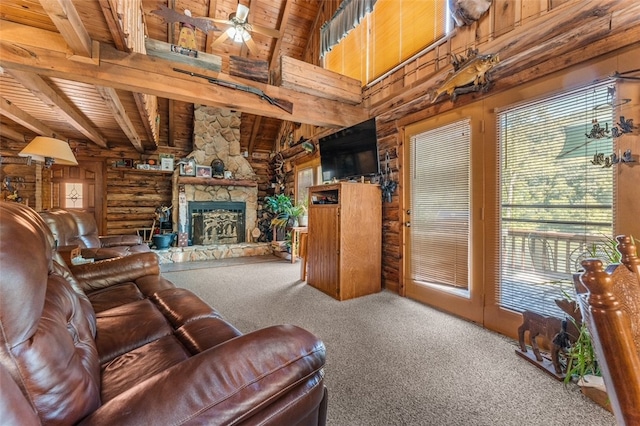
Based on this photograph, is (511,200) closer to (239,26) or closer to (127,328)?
(127,328)

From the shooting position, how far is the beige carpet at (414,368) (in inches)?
55.4

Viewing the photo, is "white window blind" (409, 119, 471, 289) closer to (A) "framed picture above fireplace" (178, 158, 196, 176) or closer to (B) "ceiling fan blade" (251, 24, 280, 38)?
(B) "ceiling fan blade" (251, 24, 280, 38)

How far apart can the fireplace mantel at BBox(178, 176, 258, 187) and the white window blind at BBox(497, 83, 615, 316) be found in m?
5.41

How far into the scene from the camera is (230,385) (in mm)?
721

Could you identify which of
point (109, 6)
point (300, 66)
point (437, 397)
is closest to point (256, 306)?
point (437, 397)

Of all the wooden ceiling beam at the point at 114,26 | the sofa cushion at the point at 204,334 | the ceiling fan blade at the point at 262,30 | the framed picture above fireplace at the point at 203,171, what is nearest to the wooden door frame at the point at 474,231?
the sofa cushion at the point at 204,334

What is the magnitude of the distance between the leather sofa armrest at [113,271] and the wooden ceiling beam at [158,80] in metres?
1.73

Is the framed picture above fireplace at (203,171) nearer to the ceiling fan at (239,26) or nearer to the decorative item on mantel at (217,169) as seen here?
the decorative item on mantel at (217,169)

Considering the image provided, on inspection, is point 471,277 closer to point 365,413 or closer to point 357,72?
point 365,413

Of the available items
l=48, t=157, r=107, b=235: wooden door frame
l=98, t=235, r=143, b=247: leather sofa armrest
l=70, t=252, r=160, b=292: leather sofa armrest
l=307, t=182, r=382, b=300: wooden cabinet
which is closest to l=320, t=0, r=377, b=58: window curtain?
l=307, t=182, r=382, b=300: wooden cabinet

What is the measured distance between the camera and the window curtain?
138 inches

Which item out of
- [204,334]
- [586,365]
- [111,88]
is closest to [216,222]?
[111,88]

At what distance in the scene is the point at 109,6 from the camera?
1.87 metres

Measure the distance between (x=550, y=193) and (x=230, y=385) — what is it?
2503mm
